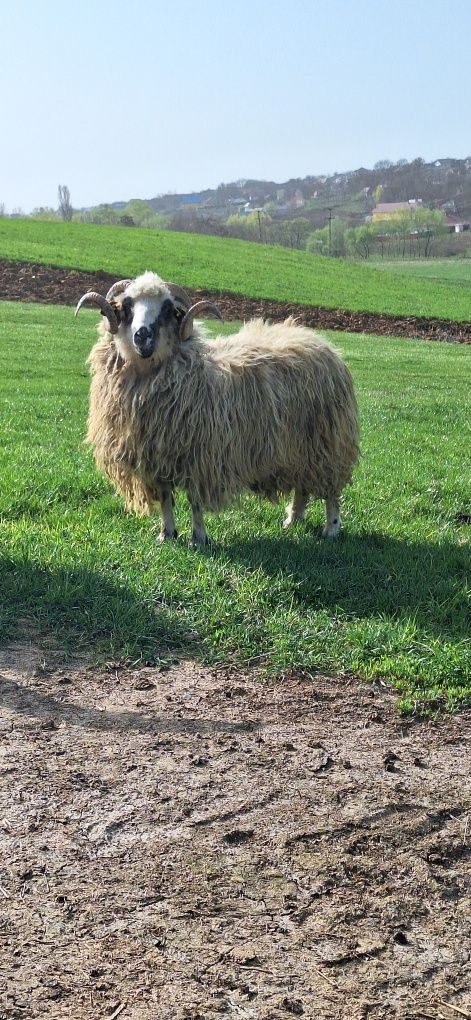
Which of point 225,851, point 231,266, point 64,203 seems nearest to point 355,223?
point 64,203

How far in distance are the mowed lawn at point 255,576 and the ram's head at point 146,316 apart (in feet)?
4.58

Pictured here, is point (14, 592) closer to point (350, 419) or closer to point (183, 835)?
point (183, 835)

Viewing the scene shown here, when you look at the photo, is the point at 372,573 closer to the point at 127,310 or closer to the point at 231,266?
the point at 127,310

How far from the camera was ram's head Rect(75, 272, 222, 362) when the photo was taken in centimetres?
693

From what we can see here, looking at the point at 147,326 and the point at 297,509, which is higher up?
the point at 147,326

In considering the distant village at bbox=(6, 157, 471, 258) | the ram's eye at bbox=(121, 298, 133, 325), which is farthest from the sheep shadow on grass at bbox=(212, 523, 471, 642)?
the distant village at bbox=(6, 157, 471, 258)

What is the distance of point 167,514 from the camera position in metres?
7.36

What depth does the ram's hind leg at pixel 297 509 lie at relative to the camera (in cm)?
816

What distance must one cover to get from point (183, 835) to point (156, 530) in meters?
4.07

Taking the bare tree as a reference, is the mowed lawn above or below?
below

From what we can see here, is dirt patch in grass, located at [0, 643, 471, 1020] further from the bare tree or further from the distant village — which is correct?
the bare tree

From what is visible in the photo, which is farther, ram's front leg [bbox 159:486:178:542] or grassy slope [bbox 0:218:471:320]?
grassy slope [bbox 0:218:471:320]

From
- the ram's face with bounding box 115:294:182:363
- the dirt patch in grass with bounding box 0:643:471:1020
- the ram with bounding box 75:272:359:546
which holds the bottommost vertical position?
the dirt patch in grass with bounding box 0:643:471:1020

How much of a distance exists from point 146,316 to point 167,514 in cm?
150
